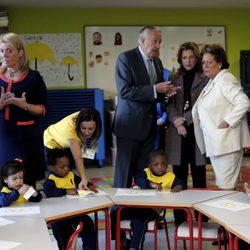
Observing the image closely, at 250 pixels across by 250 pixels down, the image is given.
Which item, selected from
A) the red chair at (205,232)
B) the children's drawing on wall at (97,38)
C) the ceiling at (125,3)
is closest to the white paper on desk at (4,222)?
the red chair at (205,232)

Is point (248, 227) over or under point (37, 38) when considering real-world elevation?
under

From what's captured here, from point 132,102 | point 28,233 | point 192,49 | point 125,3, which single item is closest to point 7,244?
point 28,233

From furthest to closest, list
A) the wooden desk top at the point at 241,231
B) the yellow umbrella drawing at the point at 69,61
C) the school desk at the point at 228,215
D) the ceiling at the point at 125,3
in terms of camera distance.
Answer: the yellow umbrella drawing at the point at 69,61 → the ceiling at the point at 125,3 → the school desk at the point at 228,215 → the wooden desk top at the point at 241,231

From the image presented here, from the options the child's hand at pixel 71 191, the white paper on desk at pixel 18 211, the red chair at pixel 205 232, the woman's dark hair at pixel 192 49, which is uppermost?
the woman's dark hair at pixel 192 49

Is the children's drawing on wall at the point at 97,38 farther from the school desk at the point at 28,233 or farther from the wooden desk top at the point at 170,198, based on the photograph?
the school desk at the point at 28,233

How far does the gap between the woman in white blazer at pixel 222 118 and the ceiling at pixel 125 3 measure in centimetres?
393

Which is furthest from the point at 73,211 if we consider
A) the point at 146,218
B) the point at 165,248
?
the point at 165,248

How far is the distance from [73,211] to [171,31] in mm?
5631

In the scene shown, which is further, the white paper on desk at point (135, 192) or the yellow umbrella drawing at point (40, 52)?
the yellow umbrella drawing at point (40, 52)

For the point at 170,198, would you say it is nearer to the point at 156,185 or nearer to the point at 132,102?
the point at 156,185

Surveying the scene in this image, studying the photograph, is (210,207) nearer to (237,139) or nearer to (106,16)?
→ (237,139)

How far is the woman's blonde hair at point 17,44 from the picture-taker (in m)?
2.92

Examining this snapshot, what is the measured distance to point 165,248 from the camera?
360cm

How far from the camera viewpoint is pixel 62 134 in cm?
329
